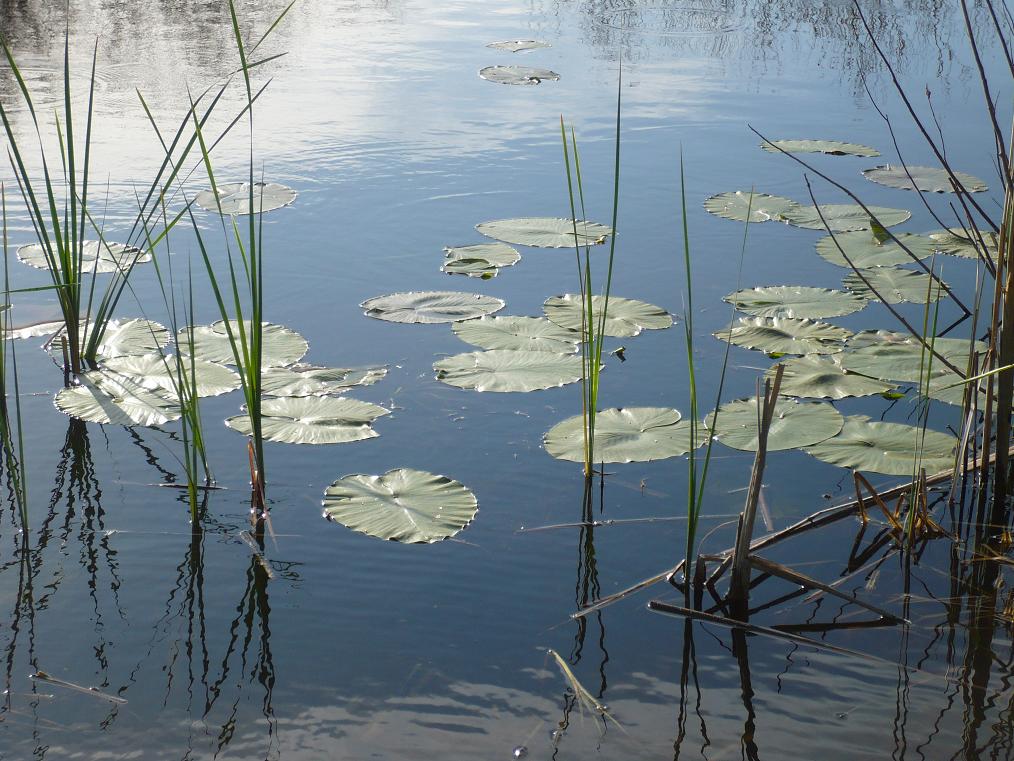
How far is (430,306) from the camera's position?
10.1ft

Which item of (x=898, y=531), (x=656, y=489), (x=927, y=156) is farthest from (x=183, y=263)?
(x=927, y=156)


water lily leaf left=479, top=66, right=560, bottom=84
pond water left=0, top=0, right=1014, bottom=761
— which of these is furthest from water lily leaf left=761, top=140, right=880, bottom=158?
water lily leaf left=479, top=66, right=560, bottom=84

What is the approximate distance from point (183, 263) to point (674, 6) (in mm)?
5879

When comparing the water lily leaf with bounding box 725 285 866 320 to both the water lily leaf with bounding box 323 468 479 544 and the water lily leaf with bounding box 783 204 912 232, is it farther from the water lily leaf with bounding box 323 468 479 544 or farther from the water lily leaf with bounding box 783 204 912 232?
the water lily leaf with bounding box 323 468 479 544

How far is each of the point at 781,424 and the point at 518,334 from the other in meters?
0.79

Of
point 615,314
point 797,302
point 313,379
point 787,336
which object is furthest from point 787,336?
point 313,379

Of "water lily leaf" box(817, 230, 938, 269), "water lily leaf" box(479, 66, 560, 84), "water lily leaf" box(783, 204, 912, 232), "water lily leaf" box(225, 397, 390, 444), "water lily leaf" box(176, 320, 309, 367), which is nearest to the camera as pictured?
"water lily leaf" box(225, 397, 390, 444)

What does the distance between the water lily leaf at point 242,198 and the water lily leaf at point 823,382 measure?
6.57 feet

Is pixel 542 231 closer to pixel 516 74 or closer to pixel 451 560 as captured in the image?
pixel 451 560

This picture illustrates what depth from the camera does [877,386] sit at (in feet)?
8.64

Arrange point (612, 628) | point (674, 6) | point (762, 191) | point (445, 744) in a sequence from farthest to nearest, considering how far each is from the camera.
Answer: point (674, 6) < point (762, 191) < point (612, 628) < point (445, 744)

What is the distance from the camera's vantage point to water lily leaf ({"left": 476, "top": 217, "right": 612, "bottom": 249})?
3514 mm

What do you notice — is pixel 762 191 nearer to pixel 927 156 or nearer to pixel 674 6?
pixel 927 156

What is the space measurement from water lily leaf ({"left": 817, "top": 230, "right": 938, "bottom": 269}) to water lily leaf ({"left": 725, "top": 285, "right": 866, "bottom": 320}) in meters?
0.27
